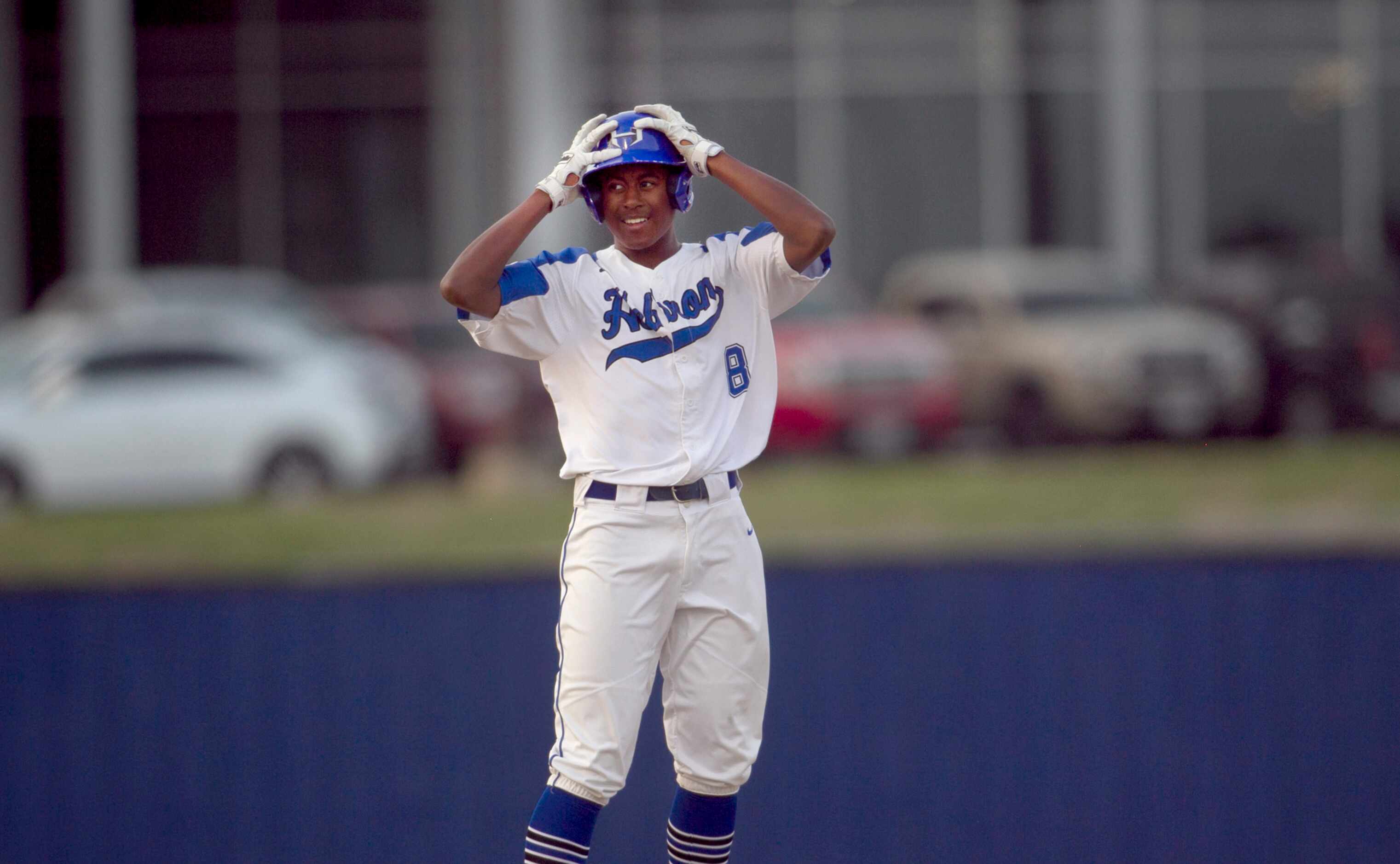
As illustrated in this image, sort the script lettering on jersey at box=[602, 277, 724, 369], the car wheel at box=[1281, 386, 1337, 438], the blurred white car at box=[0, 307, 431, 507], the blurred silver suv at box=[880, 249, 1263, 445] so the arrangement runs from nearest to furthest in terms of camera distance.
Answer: the script lettering on jersey at box=[602, 277, 724, 369] → the blurred white car at box=[0, 307, 431, 507] → the blurred silver suv at box=[880, 249, 1263, 445] → the car wheel at box=[1281, 386, 1337, 438]

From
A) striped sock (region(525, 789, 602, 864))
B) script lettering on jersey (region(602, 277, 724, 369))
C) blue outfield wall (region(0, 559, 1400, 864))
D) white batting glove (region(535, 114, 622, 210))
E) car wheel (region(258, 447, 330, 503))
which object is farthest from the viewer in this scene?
car wheel (region(258, 447, 330, 503))

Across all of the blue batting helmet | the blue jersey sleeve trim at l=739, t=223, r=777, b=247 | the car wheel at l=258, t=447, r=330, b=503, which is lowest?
the car wheel at l=258, t=447, r=330, b=503

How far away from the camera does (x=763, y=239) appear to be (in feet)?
12.9

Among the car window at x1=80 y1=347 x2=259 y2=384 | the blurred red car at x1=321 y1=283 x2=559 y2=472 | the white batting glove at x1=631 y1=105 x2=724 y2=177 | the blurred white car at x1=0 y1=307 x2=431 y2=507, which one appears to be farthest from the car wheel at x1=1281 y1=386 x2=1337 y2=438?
the white batting glove at x1=631 y1=105 x2=724 y2=177

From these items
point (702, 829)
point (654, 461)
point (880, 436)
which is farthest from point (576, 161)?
point (880, 436)

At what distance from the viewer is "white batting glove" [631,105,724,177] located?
3633 mm

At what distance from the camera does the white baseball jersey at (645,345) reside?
3840 millimetres

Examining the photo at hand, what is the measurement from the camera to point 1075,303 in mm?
16812

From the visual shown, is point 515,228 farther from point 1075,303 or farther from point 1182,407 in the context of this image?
point 1075,303

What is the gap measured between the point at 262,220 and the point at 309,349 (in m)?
8.97

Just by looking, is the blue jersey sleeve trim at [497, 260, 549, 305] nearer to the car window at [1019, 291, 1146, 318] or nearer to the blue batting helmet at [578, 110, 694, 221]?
the blue batting helmet at [578, 110, 694, 221]

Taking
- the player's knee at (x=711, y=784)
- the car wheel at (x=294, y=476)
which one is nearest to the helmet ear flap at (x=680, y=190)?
the player's knee at (x=711, y=784)

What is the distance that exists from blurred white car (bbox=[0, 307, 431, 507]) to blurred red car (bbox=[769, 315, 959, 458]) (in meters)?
3.50

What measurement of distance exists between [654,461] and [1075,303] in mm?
13565
